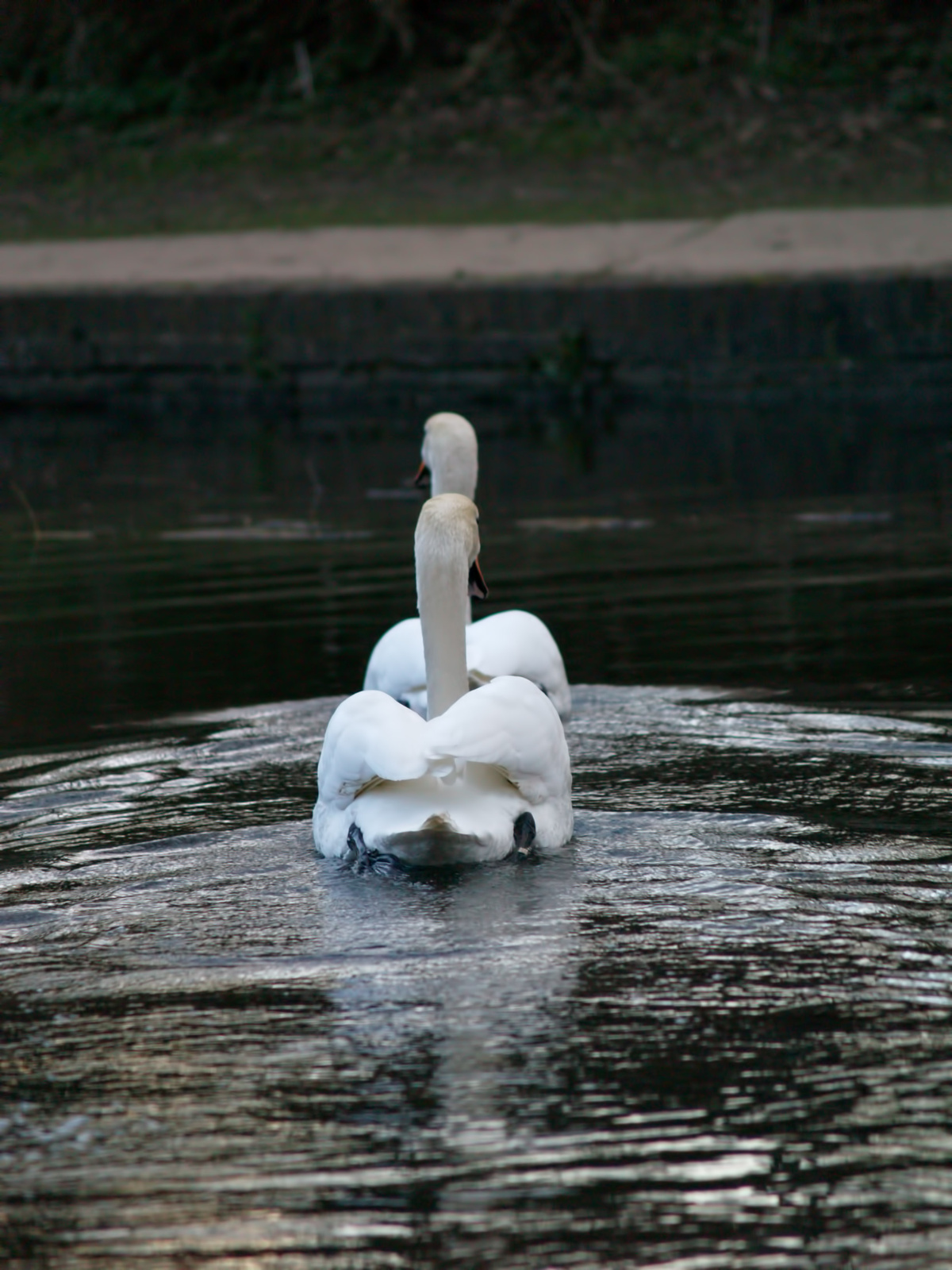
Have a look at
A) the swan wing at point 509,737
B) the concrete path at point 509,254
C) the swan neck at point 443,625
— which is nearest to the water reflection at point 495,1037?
the swan wing at point 509,737

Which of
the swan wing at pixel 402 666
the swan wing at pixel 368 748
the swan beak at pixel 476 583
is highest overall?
the swan beak at pixel 476 583

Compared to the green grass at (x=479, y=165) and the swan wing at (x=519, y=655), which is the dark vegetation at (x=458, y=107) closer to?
the green grass at (x=479, y=165)

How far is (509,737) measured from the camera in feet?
15.0

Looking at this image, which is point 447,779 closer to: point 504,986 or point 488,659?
point 504,986

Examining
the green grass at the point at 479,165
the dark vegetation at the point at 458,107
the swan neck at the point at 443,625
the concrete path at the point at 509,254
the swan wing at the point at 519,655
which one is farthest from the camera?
the dark vegetation at the point at 458,107

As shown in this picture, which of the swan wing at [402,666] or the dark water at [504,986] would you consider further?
the swan wing at [402,666]

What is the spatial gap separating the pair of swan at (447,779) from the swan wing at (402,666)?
1.43 meters

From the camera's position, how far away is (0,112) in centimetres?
2314

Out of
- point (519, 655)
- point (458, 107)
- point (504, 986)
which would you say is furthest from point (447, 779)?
A: point (458, 107)

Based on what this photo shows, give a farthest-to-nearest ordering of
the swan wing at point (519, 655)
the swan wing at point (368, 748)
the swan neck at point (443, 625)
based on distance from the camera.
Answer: the swan wing at point (519, 655) → the swan neck at point (443, 625) → the swan wing at point (368, 748)

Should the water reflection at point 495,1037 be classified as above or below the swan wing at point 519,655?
above

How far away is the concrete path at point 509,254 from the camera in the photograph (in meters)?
16.5

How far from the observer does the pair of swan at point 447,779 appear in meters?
4.50

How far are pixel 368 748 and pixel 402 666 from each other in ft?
6.13
